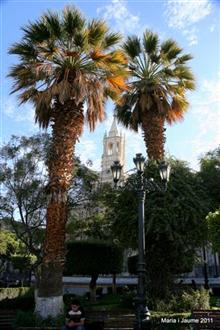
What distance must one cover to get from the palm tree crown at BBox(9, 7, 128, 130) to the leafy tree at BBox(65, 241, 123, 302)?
17.4 m

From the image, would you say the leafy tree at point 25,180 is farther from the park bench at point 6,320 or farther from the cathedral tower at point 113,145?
the cathedral tower at point 113,145

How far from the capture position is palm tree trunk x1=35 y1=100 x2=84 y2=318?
14289 mm

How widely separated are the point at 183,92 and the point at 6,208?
36.2 ft

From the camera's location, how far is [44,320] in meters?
13.9

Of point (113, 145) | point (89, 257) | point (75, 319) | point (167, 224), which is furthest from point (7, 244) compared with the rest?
point (113, 145)

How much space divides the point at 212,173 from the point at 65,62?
10.4 m

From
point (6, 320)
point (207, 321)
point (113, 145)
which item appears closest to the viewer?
point (207, 321)

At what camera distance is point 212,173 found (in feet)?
74.1

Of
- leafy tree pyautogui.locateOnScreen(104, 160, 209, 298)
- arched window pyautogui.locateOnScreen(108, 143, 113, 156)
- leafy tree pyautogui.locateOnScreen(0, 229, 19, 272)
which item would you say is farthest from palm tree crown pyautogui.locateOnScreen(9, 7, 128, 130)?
arched window pyautogui.locateOnScreen(108, 143, 113, 156)

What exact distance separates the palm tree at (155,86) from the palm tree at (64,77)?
4037 mm

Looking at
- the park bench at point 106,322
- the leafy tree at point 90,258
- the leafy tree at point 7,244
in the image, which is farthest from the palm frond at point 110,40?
the leafy tree at point 7,244

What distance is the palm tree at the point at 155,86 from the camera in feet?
68.5

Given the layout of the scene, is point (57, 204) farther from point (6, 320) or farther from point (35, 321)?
point (6, 320)

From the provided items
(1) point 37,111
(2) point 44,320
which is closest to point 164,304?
(2) point 44,320
